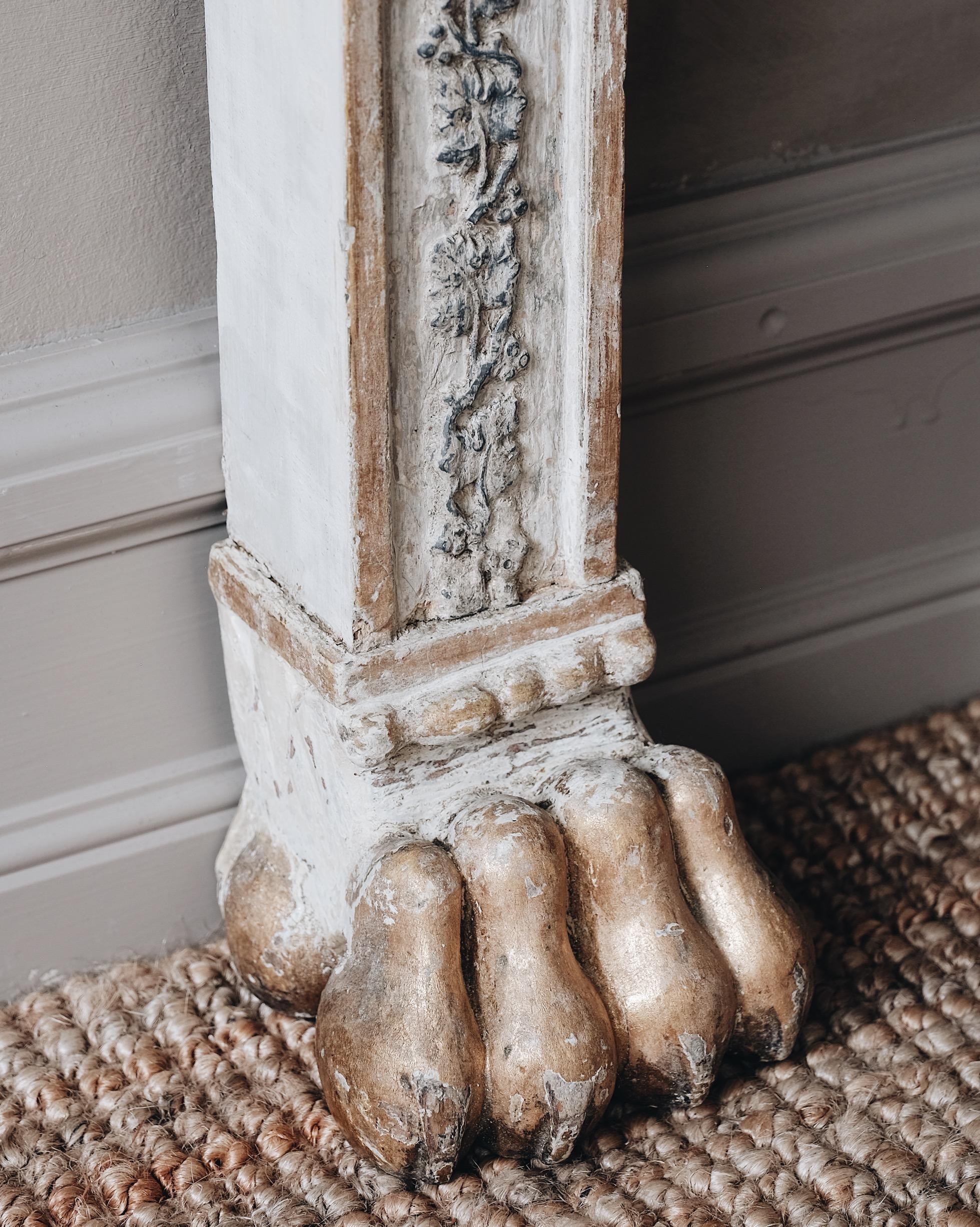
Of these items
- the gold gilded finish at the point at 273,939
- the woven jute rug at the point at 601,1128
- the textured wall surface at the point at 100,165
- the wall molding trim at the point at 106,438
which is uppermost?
the textured wall surface at the point at 100,165

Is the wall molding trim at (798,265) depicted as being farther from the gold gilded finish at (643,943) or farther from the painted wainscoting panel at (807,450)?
the gold gilded finish at (643,943)

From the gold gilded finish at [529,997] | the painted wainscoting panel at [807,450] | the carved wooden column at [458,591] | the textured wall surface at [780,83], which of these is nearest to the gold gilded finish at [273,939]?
the carved wooden column at [458,591]

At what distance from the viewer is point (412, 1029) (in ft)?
2.48

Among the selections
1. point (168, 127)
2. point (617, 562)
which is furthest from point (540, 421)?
point (168, 127)

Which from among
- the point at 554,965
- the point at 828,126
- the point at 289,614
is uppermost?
the point at 828,126

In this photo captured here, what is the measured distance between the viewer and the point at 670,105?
938mm

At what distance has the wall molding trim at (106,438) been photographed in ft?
2.77

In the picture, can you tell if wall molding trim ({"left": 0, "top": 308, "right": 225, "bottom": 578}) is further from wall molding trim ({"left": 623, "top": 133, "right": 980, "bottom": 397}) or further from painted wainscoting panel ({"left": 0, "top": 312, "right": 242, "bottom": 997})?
wall molding trim ({"left": 623, "top": 133, "right": 980, "bottom": 397})

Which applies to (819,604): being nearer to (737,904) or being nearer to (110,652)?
(737,904)

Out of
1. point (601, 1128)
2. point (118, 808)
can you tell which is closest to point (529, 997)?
point (601, 1128)

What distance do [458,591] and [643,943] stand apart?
0.68ft

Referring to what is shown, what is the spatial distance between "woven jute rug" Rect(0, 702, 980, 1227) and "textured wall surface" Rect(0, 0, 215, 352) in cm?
41

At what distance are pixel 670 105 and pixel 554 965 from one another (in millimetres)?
523

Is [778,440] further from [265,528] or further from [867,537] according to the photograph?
[265,528]
